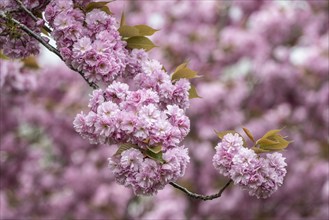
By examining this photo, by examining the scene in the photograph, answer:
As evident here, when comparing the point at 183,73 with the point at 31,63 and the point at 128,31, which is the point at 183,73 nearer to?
the point at 128,31

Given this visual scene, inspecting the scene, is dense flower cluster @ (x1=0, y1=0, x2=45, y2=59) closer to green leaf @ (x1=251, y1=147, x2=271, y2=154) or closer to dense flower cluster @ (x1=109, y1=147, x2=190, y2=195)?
dense flower cluster @ (x1=109, y1=147, x2=190, y2=195)

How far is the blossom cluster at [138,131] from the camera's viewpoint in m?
2.32

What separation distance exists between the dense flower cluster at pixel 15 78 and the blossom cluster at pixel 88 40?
1.66m

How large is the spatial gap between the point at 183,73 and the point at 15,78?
6.61ft

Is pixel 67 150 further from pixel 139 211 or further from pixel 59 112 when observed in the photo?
pixel 139 211

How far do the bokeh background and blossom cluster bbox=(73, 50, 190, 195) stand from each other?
557cm

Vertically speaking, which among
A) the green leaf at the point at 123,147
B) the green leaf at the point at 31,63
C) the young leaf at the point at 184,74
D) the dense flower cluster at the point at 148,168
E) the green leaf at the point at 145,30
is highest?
the green leaf at the point at 31,63

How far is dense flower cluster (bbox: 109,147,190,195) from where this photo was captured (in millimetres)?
2324

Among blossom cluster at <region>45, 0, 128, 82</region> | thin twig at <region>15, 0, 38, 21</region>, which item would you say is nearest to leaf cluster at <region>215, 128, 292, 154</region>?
blossom cluster at <region>45, 0, 128, 82</region>

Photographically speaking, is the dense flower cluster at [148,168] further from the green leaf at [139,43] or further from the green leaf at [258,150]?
the green leaf at [139,43]

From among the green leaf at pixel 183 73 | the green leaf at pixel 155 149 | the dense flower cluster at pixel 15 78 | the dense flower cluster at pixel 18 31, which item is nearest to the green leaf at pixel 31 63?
the dense flower cluster at pixel 15 78

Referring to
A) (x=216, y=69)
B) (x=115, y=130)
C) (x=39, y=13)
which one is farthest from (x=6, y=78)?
(x=216, y=69)

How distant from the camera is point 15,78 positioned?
4371 mm

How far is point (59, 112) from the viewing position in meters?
8.24
